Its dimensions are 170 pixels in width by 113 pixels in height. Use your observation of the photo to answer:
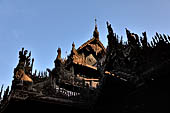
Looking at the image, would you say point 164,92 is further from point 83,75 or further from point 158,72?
point 83,75

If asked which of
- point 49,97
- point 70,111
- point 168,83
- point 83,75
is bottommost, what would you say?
point 70,111

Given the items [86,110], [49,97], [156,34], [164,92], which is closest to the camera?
[164,92]

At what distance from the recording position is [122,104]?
8867mm

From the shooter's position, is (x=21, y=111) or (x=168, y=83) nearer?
(x=168, y=83)

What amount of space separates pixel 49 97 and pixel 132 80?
3.82 meters

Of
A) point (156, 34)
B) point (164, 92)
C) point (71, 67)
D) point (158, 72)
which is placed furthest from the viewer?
point (71, 67)

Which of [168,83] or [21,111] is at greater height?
[168,83]

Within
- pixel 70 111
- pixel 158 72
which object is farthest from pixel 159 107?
pixel 70 111

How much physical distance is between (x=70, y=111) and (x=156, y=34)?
213 inches

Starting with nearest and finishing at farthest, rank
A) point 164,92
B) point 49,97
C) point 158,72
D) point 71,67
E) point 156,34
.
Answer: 1. point 158,72
2. point 164,92
3. point 156,34
4. point 49,97
5. point 71,67

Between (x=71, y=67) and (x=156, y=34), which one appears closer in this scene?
(x=156, y=34)

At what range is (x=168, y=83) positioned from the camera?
267 inches

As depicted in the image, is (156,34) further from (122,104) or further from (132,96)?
(122,104)

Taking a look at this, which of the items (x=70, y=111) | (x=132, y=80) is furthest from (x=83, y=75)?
(x=132, y=80)
